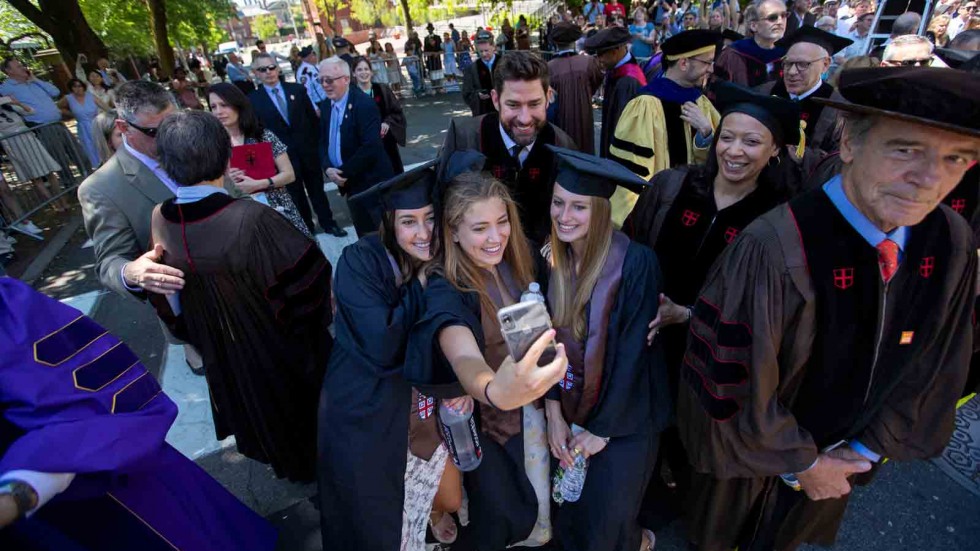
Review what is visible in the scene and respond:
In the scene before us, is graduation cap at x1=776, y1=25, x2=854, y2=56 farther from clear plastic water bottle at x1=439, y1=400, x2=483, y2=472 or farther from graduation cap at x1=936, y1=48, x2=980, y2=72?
clear plastic water bottle at x1=439, y1=400, x2=483, y2=472

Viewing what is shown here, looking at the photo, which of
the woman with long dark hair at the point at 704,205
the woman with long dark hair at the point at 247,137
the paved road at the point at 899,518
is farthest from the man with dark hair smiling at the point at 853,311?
the woman with long dark hair at the point at 247,137

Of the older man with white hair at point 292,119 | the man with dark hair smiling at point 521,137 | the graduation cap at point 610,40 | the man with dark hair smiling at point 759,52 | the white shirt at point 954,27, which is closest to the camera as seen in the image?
the man with dark hair smiling at point 521,137

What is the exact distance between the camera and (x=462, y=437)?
2.16m

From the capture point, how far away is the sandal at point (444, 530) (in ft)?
8.21

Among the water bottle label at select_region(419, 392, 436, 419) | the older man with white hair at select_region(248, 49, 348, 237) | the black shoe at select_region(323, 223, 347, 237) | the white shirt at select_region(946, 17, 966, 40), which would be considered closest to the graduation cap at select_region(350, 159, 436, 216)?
the water bottle label at select_region(419, 392, 436, 419)

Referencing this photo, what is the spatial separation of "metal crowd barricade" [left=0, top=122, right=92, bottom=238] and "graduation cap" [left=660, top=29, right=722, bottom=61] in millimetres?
8192

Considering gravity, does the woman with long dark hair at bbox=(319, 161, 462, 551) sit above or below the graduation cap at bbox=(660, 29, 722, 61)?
below

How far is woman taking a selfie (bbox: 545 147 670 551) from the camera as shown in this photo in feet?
6.66

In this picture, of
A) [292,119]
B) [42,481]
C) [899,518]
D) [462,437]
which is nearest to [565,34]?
[292,119]

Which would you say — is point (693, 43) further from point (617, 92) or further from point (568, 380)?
point (568, 380)

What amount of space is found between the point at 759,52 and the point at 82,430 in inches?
243

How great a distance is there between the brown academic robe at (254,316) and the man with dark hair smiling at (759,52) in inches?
194

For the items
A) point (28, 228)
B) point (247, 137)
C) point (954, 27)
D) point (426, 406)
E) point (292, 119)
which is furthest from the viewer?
point (954, 27)

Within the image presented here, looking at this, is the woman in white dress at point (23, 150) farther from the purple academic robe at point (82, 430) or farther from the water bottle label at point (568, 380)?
the water bottle label at point (568, 380)
